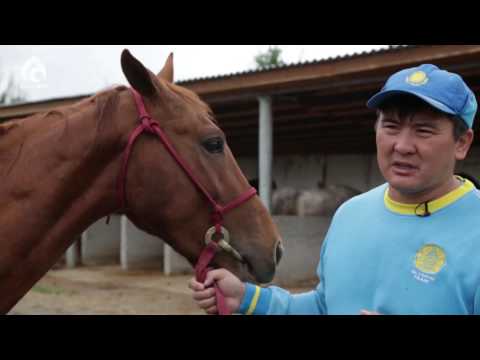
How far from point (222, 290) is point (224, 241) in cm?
46

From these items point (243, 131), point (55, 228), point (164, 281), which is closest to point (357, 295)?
point (55, 228)

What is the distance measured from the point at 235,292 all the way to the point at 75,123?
3.39 ft

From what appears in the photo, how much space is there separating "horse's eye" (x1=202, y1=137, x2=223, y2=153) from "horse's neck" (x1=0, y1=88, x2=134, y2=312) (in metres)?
0.36

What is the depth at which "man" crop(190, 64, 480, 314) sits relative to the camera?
1222mm

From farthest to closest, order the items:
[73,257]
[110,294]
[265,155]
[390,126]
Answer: [73,257] → [110,294] → [265,155] → [390,126]

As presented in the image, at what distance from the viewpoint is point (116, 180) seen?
6.75 ft

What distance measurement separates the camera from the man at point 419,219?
1222 mm

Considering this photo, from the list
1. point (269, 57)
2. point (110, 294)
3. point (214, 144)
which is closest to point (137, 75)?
point (214, 144)

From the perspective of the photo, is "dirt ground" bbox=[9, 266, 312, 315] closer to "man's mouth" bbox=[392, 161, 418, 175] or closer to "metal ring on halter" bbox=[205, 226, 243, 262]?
"metal ring on halter" bbox=[205, 226, 243, 262]

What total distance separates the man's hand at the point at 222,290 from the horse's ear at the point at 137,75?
888 millimetres

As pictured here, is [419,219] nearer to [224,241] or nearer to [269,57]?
[224,241]

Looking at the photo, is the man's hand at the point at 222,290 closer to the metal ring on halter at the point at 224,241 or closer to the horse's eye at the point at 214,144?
the metal ring on halter at the point at 224,241

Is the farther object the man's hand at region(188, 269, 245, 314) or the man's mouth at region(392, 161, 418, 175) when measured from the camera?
the man's hand at region(188, 269, 245, 314)

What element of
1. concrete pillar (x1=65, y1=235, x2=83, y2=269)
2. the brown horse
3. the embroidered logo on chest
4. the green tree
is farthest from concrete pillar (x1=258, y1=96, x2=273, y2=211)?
the green tree
